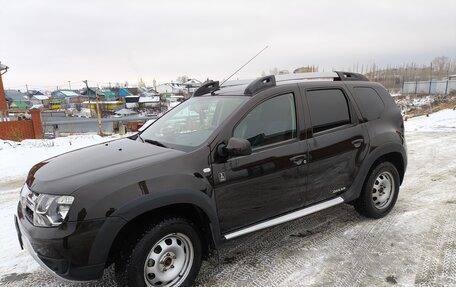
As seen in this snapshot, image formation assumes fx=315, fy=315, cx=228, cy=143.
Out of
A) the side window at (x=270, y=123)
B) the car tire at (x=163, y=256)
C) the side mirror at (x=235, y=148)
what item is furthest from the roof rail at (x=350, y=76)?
the car tire at (x=163, y=256)

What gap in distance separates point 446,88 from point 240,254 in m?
54.7

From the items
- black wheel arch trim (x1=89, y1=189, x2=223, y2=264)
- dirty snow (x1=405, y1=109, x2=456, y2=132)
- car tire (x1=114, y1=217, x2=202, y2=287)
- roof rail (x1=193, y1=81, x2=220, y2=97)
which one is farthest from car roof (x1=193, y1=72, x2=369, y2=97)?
dirty snow (x1=405, y1=109, x2=456, y2=132)

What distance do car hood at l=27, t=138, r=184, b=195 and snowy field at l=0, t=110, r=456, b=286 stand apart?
42.3 inches

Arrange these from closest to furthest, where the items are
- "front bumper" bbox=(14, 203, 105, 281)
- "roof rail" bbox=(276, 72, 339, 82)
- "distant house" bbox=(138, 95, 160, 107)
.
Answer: "front bumper" bbox=(14, 203, 105, 281) < "roof rail" bbox=(276, 72, 339, 82) < "distant house" bbox=(138, 95, 160, 107)

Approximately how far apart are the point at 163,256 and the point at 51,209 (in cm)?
96

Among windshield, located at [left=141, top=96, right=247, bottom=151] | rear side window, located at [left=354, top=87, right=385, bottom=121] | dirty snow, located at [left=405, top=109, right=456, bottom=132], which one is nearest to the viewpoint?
windshield, located at [left=141, top=96, right=247, bottom=151]

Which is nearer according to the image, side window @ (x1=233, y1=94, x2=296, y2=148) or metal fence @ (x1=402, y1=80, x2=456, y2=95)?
side window @ (x1=233, y1=94, x2=296, y2=148)

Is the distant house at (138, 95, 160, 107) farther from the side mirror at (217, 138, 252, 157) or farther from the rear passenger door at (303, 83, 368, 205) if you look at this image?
the side mirror at (217, 138, 252, 157)

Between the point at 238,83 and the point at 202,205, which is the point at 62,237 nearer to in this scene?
the point at 202,205

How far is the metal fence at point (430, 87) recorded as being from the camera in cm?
4859

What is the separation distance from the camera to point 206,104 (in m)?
3.66

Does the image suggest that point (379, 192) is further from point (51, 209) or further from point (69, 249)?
point (51, 209)

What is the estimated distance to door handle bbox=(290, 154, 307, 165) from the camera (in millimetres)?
3296

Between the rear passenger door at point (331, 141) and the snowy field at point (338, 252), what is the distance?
60cm
